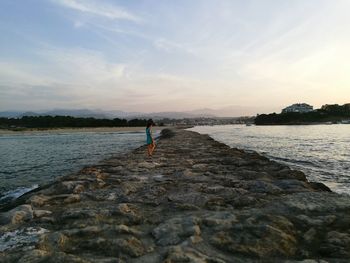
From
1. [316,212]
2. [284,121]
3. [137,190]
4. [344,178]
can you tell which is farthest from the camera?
[284,121]

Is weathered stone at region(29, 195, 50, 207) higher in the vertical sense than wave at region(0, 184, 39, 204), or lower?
higher

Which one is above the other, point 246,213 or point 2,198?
point 246,213

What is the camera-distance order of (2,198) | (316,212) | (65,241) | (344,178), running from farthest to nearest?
1. (344,178)
2. (2,198)
3. (316,212)
4. (65,241)

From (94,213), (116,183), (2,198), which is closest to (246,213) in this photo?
(94,213)

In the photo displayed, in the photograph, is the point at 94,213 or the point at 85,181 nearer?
the point at 94,213

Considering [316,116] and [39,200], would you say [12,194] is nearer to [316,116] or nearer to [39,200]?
[39,200]

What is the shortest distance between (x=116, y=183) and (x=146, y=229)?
4317 millimetres

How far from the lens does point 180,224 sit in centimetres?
558

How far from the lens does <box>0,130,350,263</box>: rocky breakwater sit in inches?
178

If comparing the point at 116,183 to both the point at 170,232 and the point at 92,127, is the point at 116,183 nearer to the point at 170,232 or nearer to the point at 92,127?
the point at 170,232

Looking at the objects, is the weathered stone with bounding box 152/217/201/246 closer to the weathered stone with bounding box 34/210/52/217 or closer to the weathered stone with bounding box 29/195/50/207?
the weathered stone with bounding box 34/210/52/217

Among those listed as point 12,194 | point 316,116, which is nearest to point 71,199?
point 12,194

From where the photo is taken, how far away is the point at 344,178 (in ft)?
48.2

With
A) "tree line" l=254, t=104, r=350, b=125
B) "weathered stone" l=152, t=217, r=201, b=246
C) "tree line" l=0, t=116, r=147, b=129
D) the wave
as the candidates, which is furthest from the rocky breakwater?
"tree line" l=254, t=104, r=350, b=125
